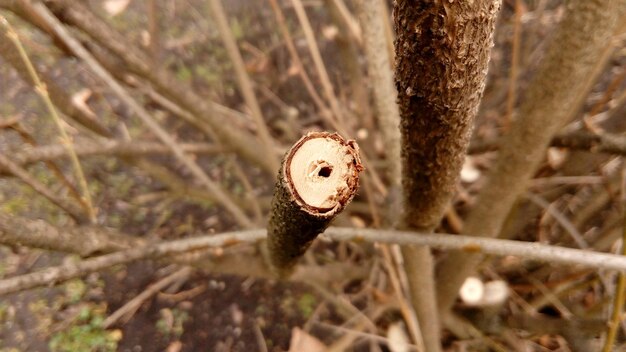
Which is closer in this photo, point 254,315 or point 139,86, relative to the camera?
point 139,86

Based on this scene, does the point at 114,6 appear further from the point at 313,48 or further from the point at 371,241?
the point at 371,241

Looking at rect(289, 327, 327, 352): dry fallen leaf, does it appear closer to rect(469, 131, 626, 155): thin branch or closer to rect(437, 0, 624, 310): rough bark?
rect(437, 0, 624, 310): rough bark

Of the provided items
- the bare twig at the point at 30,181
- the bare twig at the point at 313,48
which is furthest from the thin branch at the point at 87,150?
the bare twig at the point at 313,48

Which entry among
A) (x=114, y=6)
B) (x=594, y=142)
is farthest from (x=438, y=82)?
(x=114, y=6)

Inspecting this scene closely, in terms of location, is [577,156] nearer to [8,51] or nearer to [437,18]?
[437,18]

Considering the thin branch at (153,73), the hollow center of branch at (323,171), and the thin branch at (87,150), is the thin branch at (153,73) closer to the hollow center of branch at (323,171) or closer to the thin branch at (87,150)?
the thin branch at (87,150)

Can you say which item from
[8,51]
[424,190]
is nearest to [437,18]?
[424,190]

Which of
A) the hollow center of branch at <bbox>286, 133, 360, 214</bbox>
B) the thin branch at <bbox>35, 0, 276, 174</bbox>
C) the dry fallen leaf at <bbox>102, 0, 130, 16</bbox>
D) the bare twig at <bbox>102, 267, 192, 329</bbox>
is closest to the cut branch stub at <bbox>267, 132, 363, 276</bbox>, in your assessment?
the hollow center of branch at <bbox>286, 133, 360, 214</bbox>
